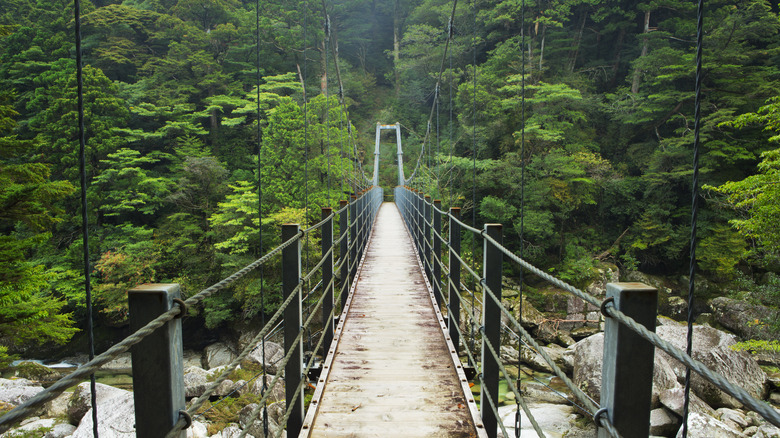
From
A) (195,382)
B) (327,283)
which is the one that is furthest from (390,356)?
(195,382)

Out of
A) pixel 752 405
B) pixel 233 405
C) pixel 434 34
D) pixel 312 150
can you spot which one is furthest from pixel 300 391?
pixel 434 34

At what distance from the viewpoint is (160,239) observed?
39.7ft

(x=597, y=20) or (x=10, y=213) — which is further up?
(x=597, y=20)

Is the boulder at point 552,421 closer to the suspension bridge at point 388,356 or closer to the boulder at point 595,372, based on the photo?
the boulder at point 595,372

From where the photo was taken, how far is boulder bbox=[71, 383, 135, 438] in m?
4.72

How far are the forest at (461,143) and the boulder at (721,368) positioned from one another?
5.48 ft

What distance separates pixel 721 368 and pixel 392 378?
627cm

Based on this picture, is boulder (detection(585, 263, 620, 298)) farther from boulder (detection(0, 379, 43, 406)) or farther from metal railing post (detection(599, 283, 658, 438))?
boulder (detection(0, 379, 43, 406))

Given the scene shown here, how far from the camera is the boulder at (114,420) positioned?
472 centimetres

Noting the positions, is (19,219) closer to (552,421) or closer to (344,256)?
(344,256)

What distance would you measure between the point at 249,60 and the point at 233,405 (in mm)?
16212

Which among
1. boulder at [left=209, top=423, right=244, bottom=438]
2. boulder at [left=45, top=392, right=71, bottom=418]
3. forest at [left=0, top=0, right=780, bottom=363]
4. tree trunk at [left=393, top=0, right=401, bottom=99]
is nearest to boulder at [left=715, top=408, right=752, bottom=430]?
forest at [left=0, top=0, right=780, bottom=363]

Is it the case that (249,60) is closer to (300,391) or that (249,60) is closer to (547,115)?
(547,115)

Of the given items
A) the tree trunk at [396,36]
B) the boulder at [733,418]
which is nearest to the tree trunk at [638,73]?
the boulder at [733,418]
